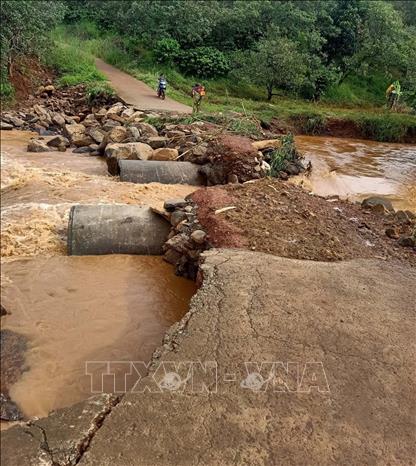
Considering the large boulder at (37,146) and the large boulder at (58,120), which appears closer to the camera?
the large boulder at (37,146)

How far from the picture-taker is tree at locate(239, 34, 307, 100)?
1906cm

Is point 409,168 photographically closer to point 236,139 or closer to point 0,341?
point 236,139

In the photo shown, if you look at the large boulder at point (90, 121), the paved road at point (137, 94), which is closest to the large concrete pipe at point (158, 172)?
the large boulder at point (90, 121)

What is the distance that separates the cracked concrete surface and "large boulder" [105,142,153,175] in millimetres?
5302

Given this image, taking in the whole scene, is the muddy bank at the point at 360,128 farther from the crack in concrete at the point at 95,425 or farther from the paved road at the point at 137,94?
the crack in concrete at the point at 95,425

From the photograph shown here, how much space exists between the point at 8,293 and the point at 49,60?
1416 cm

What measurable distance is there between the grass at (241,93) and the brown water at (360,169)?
2.89ft

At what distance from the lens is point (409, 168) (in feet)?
46.6

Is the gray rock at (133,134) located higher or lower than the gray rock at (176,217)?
higher

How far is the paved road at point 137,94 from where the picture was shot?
47.3 feet

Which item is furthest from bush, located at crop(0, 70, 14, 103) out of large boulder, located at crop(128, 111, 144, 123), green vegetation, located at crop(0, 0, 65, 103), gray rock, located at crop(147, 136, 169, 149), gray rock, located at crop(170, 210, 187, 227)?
gray rock, located at crop(170, 210, 187, 227)

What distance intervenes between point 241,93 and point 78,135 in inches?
432

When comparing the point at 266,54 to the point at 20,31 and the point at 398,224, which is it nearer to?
the point at 20,31

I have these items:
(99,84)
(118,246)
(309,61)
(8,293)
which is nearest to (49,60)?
(99,84)
